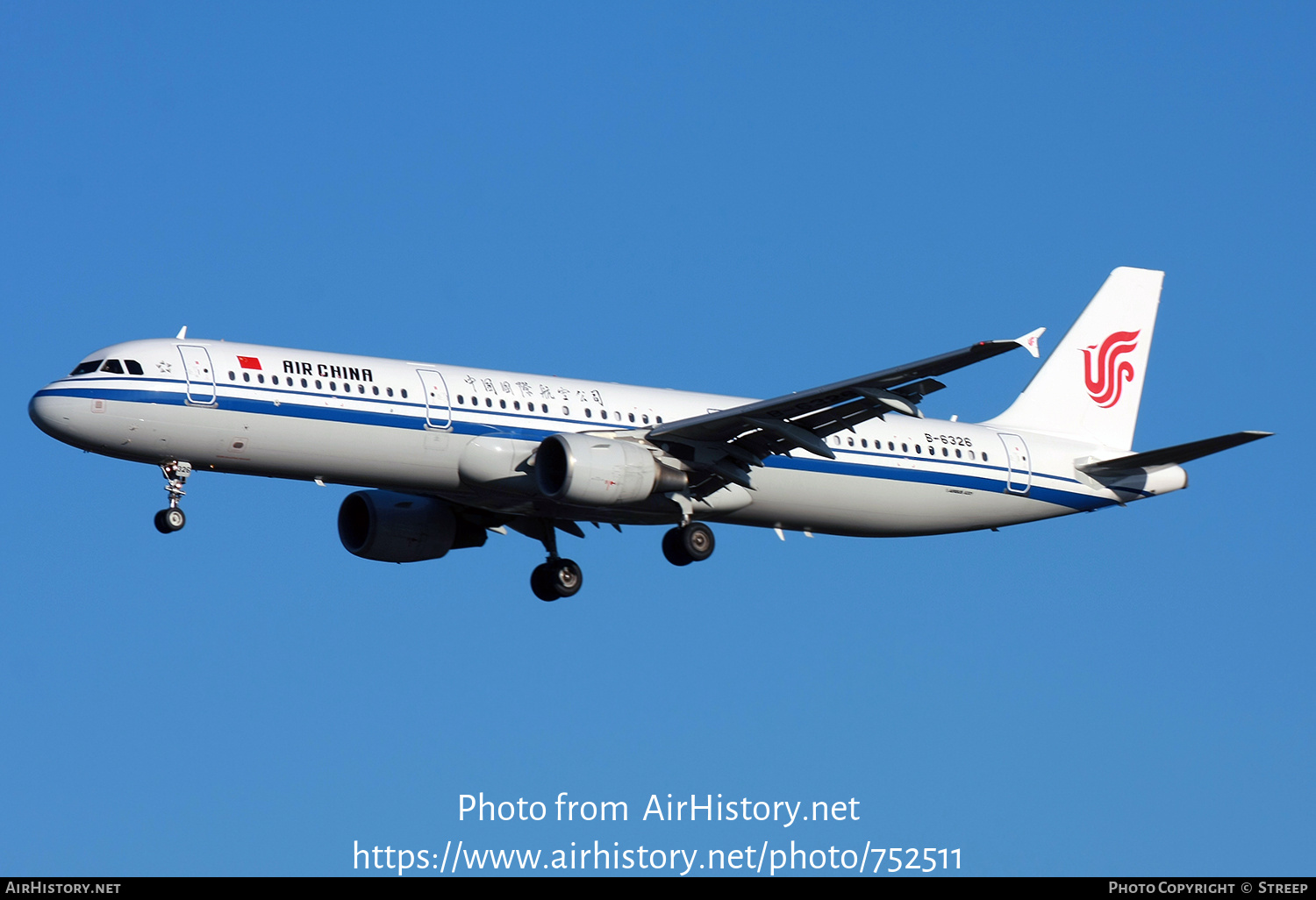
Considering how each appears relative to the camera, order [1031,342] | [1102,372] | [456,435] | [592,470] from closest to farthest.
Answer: [1031,342], [592,470], [456,435], [1102,372]

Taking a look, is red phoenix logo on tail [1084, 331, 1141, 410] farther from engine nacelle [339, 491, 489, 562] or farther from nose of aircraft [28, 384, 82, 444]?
nose of aircraft [28, 384, 82, 444]

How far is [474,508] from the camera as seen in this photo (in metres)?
44.7

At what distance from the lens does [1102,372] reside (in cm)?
5088

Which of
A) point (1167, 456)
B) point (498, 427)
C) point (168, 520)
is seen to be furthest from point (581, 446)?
point (1167, 456)

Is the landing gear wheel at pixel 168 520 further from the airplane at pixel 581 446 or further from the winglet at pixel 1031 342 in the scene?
the winglet at pixel 1031 342

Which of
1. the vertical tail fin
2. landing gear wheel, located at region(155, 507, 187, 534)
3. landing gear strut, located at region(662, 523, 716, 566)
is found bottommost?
landing gear wheel, located at region(155, 507, 187, 534)

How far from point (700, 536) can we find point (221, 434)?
450 inches

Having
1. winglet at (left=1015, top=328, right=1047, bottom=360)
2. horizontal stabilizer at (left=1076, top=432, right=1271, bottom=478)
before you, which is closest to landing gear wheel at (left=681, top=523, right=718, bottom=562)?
winglet at (left=1015, top=328, right=1047, bottom=360)

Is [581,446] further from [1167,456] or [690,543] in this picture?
[1167,456]

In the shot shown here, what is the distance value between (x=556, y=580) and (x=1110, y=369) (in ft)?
58.1

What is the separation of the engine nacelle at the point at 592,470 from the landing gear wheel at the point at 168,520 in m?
7.78

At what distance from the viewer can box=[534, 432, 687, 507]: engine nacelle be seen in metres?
38.6
